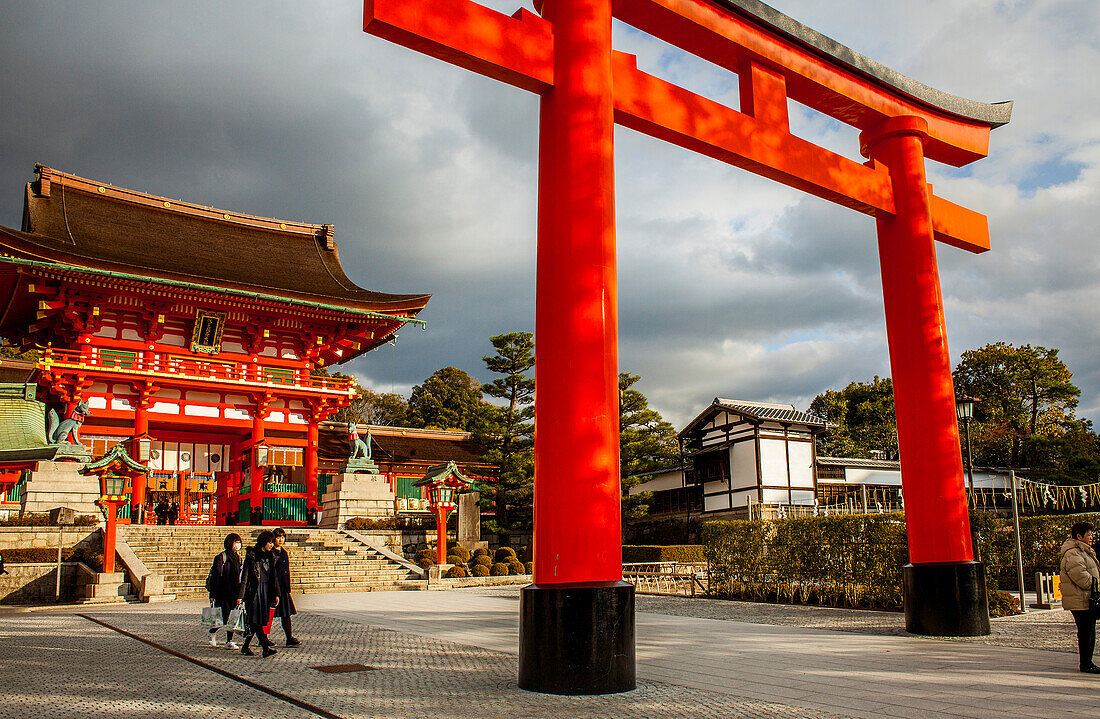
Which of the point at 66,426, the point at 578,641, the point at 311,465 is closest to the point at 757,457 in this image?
the point at 311,465

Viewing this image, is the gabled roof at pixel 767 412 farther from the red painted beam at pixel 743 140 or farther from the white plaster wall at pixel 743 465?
the red painted beam at pixel 743 140

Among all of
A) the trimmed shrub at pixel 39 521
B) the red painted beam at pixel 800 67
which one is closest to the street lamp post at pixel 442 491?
the trimmed shrub at pixel 39 521

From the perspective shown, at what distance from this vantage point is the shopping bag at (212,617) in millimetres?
7754

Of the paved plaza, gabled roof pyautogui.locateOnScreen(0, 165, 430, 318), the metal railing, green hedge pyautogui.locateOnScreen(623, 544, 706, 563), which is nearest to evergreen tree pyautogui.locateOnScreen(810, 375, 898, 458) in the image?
green hedge pyautogui.locateOnScreen(623, 544, 706, 563)

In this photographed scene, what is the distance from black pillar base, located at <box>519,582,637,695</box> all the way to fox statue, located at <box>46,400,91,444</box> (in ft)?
57.5

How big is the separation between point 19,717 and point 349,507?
17.1m

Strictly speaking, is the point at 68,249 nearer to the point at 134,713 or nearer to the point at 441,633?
the point at 441,633

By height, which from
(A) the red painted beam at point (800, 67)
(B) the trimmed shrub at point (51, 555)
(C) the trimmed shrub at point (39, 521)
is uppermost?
(A) the red painted beam at point (800, 67)

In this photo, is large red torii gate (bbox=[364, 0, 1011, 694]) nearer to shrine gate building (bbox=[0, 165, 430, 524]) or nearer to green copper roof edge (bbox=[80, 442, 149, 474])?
green copper roof edge (bbox=[80, 442, 149, 474])

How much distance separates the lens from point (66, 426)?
18.8 meters

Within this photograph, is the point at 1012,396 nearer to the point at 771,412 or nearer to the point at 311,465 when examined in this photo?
the point at 771,412

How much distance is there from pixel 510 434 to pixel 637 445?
5.00m

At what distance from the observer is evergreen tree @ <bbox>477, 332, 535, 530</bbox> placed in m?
27.4

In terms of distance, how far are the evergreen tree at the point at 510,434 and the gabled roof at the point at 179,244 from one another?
Result: 6.01m
